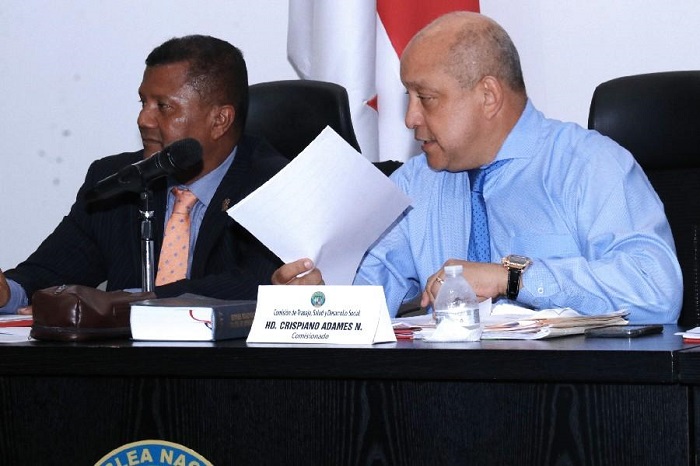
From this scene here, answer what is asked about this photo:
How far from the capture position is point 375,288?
4.57ft

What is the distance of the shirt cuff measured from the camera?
2350 mm

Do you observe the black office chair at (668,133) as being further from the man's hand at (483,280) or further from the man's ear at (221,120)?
the man's ear at (221,120)

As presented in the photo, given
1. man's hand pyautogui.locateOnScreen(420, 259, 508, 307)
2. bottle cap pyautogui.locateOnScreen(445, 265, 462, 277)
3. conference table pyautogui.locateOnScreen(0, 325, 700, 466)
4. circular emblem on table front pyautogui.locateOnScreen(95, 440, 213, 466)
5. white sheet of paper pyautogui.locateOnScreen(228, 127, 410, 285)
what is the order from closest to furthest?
conference table pyautogui.locateOnScreen(0, 325, 700, 466) → circular emblem on table front pyautogui.locateOnScreen(95, 440, 213, 466) → bottle cap pyautogui.locateOnScreen(445, 265, 462, 277) → white sheet of paper pyautogui.locateOnScreen(228, 127, 410, 285) → man's hand pyautogui.locateOnScreen(420, 259, 508, 307)

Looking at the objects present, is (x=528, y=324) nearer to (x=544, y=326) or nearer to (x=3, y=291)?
(x=544, y=326)

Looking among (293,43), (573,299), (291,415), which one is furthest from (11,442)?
(293,43)

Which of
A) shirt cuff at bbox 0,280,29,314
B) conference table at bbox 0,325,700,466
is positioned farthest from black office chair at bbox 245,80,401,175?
conference table at bbox 0,325,700,466

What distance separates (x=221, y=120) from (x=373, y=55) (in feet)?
2.19

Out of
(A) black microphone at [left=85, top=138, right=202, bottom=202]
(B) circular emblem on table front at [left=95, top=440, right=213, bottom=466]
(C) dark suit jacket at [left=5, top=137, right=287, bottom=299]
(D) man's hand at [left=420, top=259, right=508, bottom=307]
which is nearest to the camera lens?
(B) circular emblem on table front at [left=95, top=440, right=213, bottom=466]

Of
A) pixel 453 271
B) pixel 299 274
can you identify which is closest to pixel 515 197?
pixel 299 274

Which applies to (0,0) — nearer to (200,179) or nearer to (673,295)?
(200,179)

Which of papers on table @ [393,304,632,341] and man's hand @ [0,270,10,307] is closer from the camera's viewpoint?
papers on table @ [393,304,632,341]

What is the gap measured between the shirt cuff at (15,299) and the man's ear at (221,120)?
602mm

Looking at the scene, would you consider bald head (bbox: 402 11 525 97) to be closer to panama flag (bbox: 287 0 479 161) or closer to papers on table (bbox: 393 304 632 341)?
papers on table (bbox: 393 304 632 341)

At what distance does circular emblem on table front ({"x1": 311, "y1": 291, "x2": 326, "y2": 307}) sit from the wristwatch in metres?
0.53
